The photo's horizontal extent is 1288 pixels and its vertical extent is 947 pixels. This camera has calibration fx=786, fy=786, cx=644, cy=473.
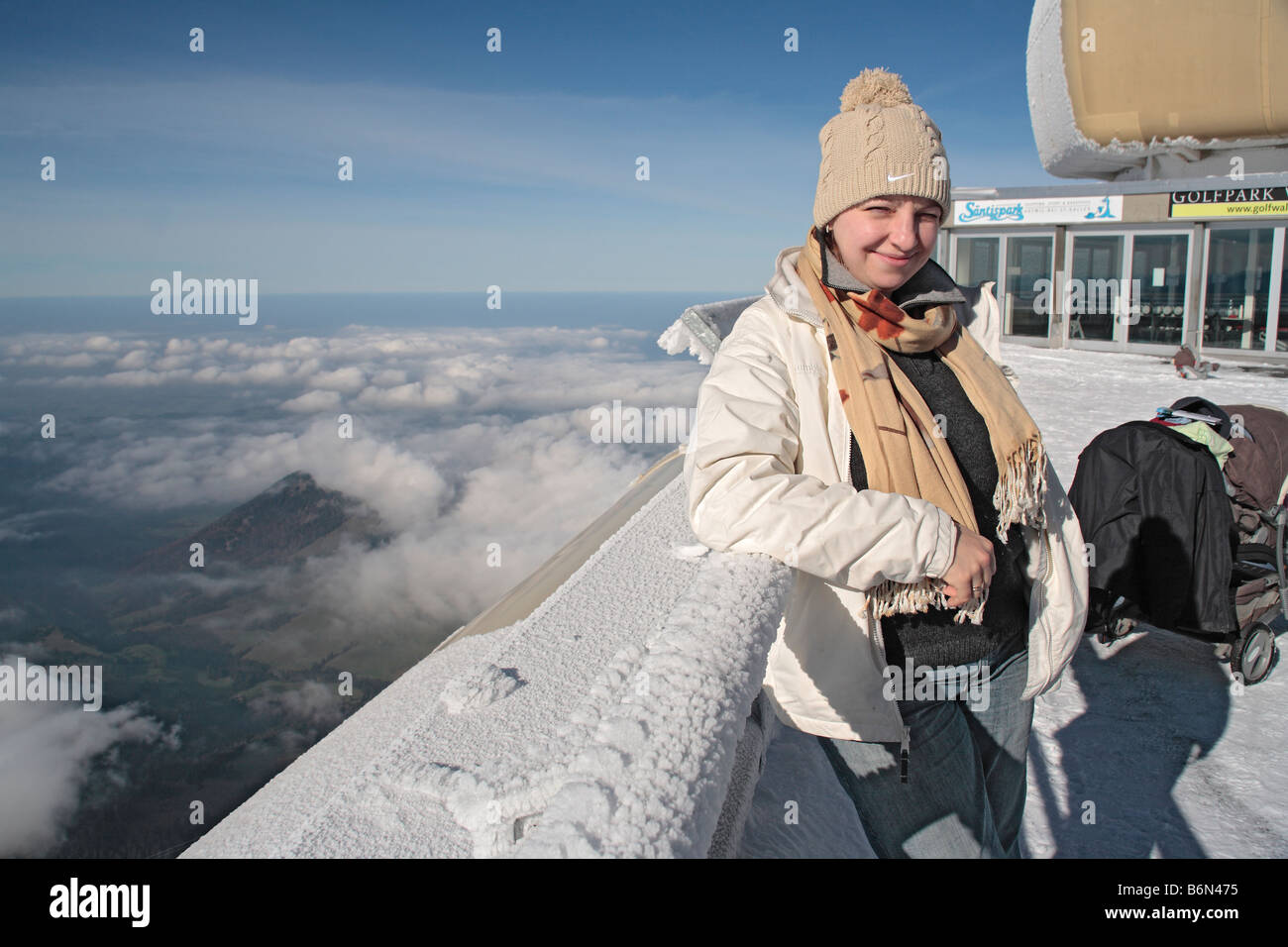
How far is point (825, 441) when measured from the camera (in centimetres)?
145

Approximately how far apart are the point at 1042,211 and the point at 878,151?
1783 centimetres

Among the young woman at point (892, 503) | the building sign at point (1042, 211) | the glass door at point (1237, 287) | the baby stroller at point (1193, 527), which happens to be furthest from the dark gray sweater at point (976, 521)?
the glass door at point (1237, 287)

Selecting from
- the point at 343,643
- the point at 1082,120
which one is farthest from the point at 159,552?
the point at 1082,120

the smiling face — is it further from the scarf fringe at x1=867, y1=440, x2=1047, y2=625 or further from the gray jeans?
the gray jeans

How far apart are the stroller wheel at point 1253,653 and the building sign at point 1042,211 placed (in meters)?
14.9

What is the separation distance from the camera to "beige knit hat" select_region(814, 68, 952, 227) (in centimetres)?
155

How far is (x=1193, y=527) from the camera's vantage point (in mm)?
3264

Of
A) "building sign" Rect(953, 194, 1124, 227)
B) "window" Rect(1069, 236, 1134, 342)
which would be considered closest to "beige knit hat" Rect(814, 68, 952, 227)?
"building sign" Rect(953, 194, 1124, 227)

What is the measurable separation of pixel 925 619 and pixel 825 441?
0.43m

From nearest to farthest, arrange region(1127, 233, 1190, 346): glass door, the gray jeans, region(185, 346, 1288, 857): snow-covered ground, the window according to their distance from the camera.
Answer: region(185, 346, 1288, 857): snow-covered ground, the gray jeans, region(1127, 233, 1190, 346): glass door, the window

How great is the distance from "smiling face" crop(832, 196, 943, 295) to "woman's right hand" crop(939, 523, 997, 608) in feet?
1.83

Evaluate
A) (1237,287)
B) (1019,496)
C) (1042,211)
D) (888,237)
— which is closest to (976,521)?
(1019,496)

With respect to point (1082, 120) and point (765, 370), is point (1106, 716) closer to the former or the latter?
point (765, 370)

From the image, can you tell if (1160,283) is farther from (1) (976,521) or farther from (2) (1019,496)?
(1) (976,521)
